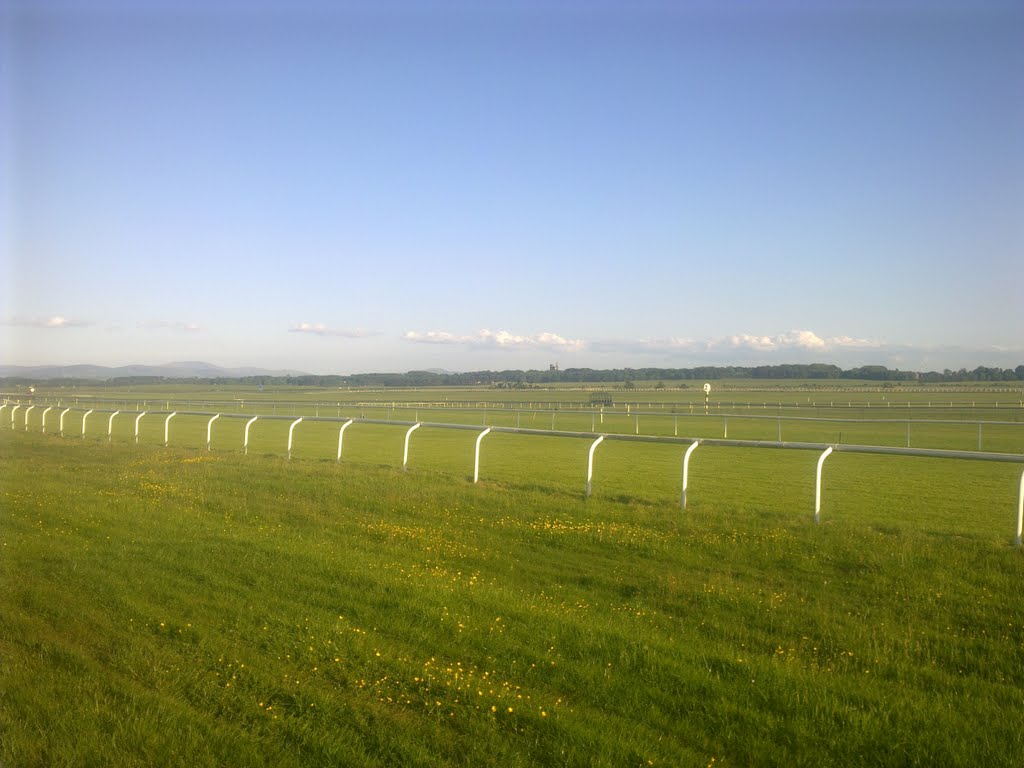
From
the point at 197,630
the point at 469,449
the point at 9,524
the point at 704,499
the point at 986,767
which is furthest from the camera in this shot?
the point at 469,449

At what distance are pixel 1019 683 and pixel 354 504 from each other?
8273mm

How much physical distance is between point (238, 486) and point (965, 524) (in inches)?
411

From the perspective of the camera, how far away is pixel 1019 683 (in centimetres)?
481

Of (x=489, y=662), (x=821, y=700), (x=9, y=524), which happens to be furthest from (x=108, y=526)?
(x=821, y=700)

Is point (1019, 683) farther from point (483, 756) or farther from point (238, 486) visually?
point (238, 486)

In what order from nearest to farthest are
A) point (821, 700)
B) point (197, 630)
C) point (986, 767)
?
point (986, 767) < point (821, 700) < point (197, 630)

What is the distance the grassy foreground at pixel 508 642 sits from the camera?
13.2ft

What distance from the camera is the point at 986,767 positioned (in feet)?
12.3

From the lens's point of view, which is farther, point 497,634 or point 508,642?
point 497,634

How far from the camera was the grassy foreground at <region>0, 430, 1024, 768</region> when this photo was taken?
13.2ft

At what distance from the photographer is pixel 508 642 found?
539 centimetres

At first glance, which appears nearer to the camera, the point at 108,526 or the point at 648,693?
the point at 648,693

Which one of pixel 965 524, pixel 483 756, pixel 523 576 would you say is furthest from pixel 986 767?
pixel 965 524

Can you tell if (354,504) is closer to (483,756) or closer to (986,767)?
(483,756)
